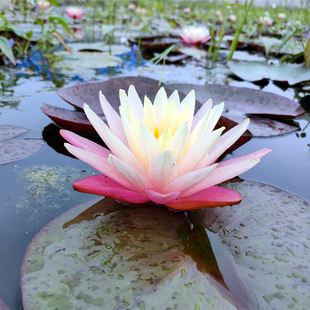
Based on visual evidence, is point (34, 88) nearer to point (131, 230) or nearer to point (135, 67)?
point (135, 67)

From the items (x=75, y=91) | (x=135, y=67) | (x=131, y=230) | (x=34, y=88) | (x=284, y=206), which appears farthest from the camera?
(x=135, y=67)

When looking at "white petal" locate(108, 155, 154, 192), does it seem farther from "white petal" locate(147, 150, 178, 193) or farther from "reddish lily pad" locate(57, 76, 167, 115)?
"reddish lily pad" locate(57, 76, 167, 115)

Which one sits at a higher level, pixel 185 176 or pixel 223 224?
pixel 185 176

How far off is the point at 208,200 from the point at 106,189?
0.25 metres

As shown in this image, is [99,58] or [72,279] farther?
[99,58]

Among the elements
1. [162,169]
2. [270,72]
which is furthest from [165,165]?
[270,72]

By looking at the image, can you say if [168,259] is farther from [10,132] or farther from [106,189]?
[10,132]

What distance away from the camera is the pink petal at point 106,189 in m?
0.64

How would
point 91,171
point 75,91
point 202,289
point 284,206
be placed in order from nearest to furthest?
point 202,289
point 284,206
point 91,171
point 75,91

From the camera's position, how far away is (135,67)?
95.2 inches

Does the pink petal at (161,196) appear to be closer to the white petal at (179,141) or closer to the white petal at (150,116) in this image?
the white petal at (179,141)

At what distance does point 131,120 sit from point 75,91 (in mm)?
700

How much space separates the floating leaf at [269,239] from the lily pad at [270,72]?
1528 mm

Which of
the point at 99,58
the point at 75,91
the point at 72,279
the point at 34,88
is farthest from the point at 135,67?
the point at 72,279
